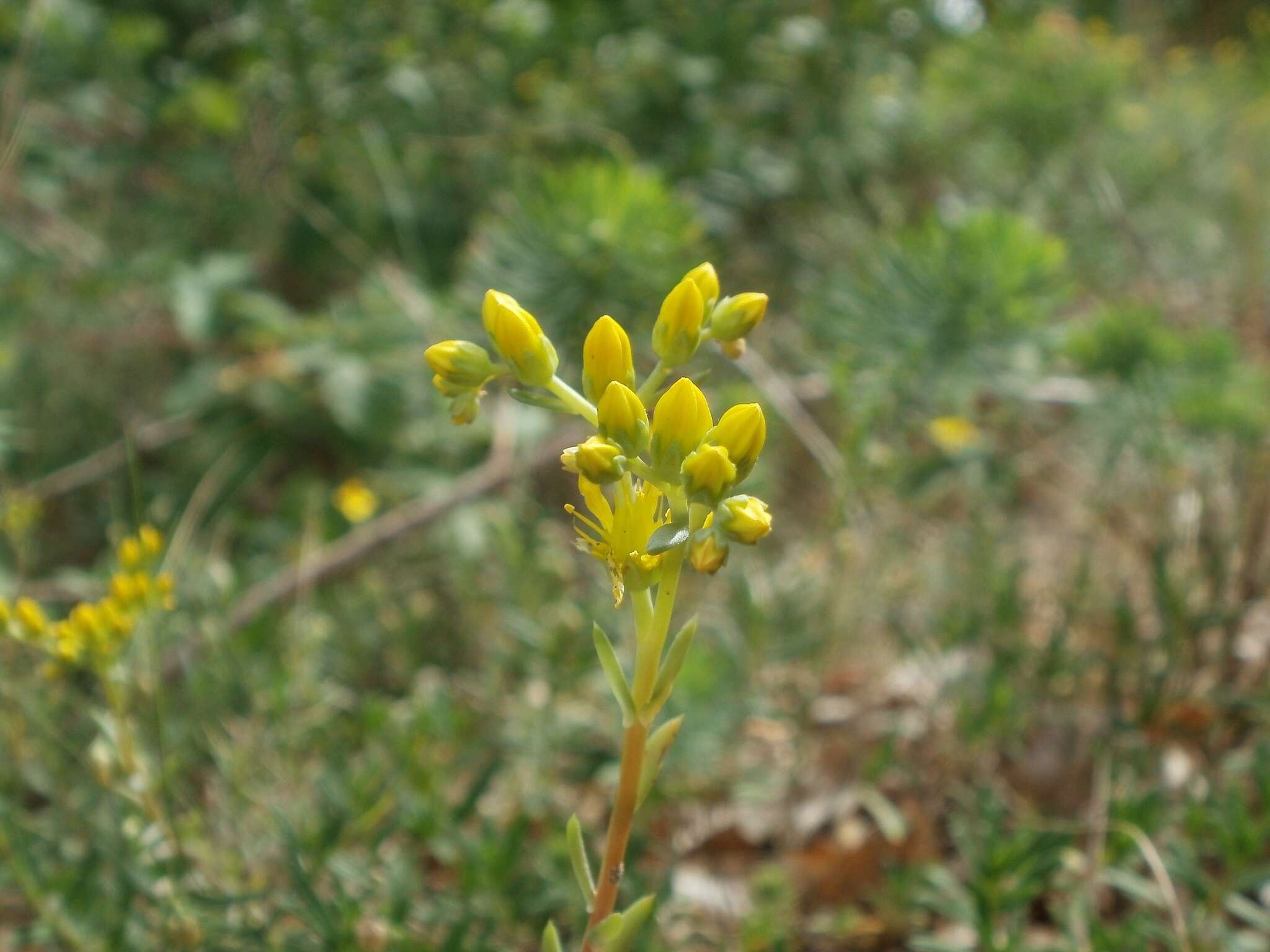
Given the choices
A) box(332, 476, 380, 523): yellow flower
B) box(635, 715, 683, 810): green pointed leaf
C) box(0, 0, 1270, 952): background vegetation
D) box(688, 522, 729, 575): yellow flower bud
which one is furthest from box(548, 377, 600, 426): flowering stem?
box(332, 476, 380, 523): yellow flower

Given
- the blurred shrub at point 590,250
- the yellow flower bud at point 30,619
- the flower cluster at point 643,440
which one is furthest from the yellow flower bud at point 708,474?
the blurred shrub at point 590,250

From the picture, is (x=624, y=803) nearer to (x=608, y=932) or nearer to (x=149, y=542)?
(x=608, y=932)

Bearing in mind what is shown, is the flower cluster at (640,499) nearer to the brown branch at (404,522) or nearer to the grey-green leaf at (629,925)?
the grey-green leaf at (629,925)

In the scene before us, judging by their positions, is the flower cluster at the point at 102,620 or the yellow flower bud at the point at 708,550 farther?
the flower cluster at the point at 102,620

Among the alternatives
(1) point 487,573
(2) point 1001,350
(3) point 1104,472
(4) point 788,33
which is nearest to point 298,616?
(1) point 487,573

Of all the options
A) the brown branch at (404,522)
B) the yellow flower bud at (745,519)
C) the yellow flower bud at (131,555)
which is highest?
the yellow flower bud at (745,519)

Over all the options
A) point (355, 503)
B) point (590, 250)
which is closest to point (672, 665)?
point (590, 250)

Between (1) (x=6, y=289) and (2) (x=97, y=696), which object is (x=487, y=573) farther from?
(1) (x=6, y=289)
